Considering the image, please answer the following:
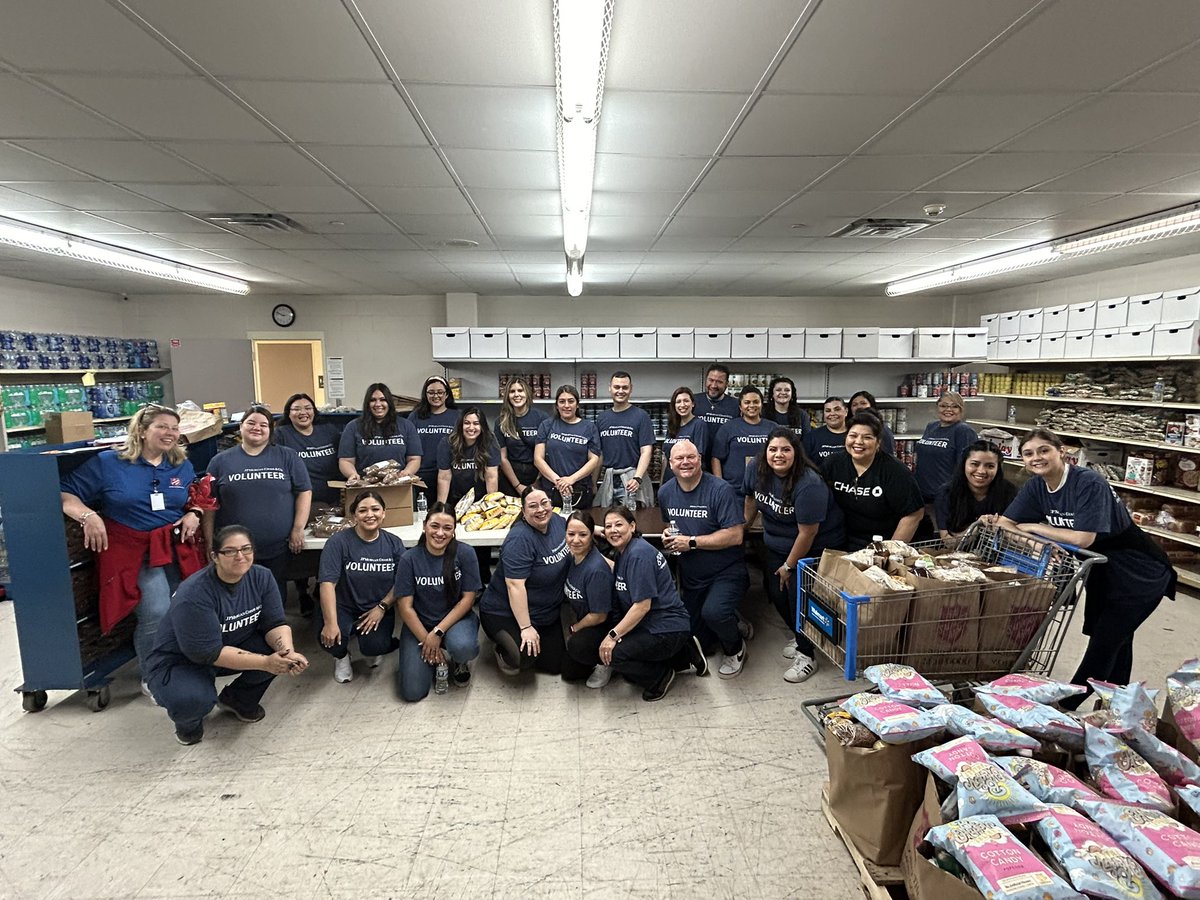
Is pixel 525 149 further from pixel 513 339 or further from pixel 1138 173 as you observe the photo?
pixel 1138 173

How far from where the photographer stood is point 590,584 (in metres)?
3.13

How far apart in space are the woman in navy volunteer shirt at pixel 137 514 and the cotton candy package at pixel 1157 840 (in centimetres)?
400

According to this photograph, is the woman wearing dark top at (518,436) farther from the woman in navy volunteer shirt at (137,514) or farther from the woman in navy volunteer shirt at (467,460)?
the woman in navy volunteer shirt at (137,514)

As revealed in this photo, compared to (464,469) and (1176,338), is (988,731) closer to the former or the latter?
(464,469)

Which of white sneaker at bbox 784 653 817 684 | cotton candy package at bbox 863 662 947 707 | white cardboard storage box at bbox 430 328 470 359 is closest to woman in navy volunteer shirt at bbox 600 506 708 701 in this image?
white sneaker at bbox 784 653 817 684

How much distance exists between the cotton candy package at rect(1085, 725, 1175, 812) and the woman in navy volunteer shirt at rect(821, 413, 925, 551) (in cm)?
146


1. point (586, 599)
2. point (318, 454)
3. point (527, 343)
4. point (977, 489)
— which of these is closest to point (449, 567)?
point (586, 599)

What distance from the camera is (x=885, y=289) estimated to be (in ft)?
24.3

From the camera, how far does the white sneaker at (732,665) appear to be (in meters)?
3.34

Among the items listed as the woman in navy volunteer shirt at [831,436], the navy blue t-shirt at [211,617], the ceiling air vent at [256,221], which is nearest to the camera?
the navy blue t-shirt at [211,617]

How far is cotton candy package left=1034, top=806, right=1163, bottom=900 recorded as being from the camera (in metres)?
1.35

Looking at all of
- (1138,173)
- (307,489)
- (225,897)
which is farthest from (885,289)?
(225,897)

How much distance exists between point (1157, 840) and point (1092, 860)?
0.74 ft

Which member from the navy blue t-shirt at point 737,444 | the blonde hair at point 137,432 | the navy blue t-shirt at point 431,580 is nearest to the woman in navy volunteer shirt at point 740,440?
the navy blue t-shirt at point 737,444
